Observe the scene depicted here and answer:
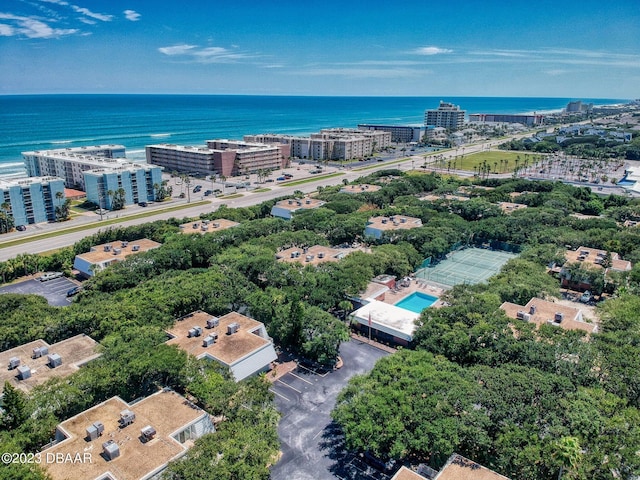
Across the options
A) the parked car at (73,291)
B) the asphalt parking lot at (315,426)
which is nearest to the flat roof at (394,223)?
the asphalt parking lot at (315,426)

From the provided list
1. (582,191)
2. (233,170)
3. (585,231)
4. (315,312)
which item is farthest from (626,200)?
(233,170)

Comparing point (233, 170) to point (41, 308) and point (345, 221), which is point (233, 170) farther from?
point (41, 308)

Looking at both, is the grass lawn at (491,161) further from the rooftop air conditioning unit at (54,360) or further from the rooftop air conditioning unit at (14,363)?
the rooftop air conditioning unit at (14,363)

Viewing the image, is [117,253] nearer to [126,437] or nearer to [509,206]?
[126,437]

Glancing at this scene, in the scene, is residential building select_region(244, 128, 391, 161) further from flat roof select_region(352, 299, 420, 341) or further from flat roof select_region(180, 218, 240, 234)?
A: flat roof select_region(352, 299, 420, 341)

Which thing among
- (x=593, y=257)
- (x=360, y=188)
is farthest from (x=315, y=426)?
(x=360, y=188)

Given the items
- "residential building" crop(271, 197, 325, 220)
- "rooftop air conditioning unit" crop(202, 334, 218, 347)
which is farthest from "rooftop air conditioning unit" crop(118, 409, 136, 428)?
"residential building" crop(271, 197, 325, 220)

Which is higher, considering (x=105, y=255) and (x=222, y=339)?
(x=222, y=339)
